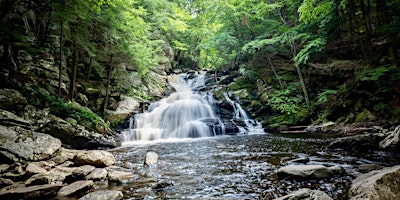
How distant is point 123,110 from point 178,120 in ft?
12.4

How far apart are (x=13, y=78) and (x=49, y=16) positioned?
3147 mm

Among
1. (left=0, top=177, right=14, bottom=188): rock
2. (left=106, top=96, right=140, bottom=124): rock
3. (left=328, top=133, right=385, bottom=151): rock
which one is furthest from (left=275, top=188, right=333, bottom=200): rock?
(left=106, top=96, right=140, bottom=124): rock

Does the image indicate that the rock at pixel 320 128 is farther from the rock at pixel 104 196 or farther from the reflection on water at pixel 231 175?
the rock at pixel 104 196

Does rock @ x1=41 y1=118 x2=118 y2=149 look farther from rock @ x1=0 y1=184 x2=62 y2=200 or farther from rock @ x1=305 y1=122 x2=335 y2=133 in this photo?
rock @ x1=305 y1=122 x2=335 y2=133

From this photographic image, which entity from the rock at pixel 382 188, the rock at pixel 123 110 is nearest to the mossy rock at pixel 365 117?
the rock at pixel 382 188

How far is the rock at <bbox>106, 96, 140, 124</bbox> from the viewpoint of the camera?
46.5ft

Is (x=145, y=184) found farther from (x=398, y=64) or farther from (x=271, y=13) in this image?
(x=271, y=13)

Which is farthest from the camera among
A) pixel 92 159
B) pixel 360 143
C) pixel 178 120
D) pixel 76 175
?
pixel 178 120

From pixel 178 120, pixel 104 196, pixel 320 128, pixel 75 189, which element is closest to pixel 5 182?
pixel 75 189

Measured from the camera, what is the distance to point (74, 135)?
893 centimetres

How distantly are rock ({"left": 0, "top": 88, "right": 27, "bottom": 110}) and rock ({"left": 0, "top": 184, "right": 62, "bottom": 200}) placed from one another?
5.56m

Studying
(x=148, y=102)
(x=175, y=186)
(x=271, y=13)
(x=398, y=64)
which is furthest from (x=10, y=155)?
(x=271, y=13)

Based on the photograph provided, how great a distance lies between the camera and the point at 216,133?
46.3 ft

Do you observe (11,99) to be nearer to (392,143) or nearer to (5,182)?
(5,182)
